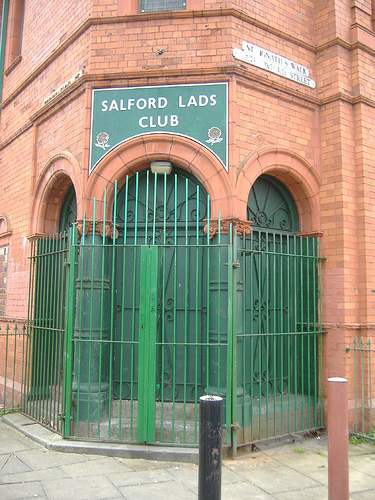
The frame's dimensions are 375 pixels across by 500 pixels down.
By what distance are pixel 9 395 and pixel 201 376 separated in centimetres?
390

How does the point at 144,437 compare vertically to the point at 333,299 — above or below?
below

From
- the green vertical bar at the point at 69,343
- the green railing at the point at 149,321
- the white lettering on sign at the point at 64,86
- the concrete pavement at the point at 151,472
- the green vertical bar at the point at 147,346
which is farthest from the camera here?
the white lettering on sign at the point at 64,86

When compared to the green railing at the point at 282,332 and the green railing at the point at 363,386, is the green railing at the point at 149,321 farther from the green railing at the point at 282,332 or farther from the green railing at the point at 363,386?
the green railing at the point at 363,386

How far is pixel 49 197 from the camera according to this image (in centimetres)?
738

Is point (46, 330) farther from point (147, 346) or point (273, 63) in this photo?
point (273, 63)

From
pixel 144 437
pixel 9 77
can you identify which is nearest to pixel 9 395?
pixel 144 437

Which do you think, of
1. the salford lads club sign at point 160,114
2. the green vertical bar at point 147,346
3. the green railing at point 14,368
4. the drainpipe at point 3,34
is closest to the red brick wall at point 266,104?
the salford lads club sign at point 160,114

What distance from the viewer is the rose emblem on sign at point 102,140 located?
6.18m

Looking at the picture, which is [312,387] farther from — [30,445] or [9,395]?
[9,395]

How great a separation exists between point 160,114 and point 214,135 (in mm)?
789

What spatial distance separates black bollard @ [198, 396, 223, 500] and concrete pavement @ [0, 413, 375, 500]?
114 cm

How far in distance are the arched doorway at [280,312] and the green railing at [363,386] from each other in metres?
0.52

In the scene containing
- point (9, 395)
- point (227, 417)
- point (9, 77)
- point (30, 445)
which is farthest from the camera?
point (9, 77)

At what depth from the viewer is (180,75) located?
20.4 feet
